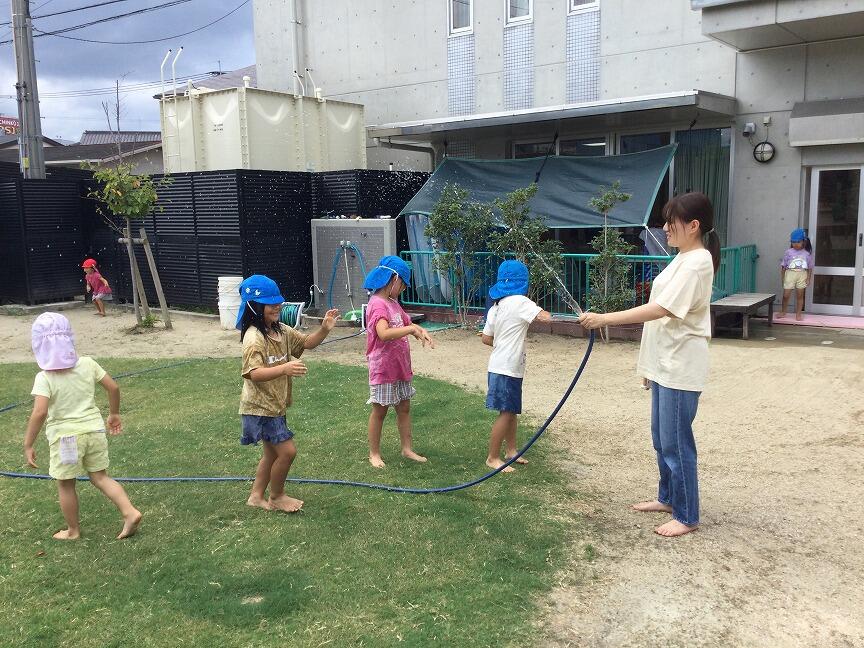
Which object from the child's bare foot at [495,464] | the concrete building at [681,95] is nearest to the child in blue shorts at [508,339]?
the child's bare foot at [495,464]

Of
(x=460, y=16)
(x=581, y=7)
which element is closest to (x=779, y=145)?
(x=581, y=7)

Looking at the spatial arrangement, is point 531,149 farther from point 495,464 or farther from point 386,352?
point 495,464

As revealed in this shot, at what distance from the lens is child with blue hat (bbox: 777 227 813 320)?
11.2 meters

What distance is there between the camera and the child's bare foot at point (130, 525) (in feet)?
13.7

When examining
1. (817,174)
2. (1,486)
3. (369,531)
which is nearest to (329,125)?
(817,174)

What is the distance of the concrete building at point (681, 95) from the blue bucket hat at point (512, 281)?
6.61 meters

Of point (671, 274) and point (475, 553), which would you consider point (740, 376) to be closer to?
point (671, 274)

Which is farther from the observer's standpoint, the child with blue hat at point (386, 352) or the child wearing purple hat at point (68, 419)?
the child with blue hat at point (386, 352)

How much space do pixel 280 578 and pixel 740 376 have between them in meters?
5.93

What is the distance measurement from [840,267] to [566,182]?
4.27m

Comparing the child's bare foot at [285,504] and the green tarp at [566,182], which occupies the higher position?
the green tarp at [566,182]

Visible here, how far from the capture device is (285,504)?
4.53 metres

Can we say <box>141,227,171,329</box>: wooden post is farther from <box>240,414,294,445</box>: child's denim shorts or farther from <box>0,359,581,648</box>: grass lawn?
<box>240,414,294,445</box>: child's denim shorts

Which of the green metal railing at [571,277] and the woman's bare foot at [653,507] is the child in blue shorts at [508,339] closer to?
the woman's bare foot at [653,507]
